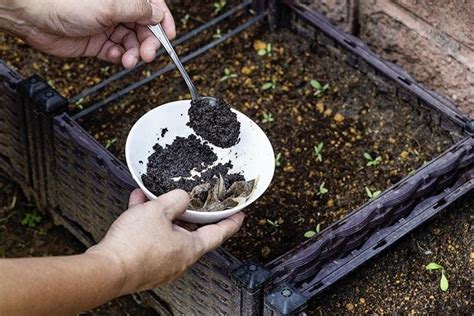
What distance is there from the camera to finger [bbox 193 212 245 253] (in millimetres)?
2389

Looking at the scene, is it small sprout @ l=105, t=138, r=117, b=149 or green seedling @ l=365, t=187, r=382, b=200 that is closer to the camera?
green seedling @ l=365, t=187, r=382, b=200

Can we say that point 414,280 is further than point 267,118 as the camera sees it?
No

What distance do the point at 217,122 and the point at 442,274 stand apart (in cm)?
83

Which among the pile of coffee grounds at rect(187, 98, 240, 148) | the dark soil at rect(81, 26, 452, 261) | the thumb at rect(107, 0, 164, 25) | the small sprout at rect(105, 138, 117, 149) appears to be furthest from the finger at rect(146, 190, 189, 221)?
the small sprout at rect(105, 138, 117, 149)

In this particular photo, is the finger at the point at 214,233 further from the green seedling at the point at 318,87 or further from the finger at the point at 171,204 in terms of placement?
the green seedling at the point at 318,87

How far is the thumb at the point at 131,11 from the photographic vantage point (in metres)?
2.66

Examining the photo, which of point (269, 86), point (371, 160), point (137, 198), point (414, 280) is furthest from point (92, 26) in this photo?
point (414, 280)

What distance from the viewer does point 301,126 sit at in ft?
11.2

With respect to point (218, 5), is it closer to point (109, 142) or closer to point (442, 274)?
point (109, 142)

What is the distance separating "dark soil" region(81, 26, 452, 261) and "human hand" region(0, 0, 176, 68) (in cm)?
54

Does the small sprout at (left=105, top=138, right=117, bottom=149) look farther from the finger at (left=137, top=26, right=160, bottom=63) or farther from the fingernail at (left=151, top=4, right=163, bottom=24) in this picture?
the fingernail at (left=151, top=4, right=163, bottom=24)

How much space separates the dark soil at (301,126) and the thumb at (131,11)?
0.75 metres

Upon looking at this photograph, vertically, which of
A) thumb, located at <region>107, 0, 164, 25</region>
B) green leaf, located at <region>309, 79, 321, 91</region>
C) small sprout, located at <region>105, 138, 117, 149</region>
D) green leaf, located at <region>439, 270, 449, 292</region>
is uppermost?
thumb, located at <region>107, 0, 164, 25</region>

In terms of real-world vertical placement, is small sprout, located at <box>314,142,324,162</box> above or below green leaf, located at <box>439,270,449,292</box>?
above
